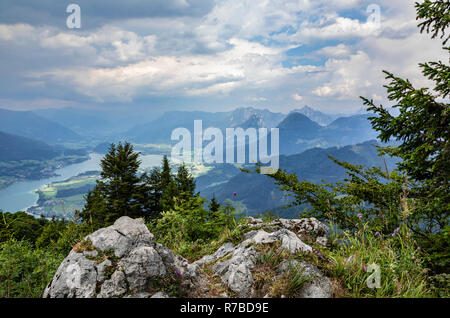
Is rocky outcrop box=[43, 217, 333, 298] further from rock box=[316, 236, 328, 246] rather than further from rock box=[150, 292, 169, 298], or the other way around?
rock box=[316, 236, 328, 246]

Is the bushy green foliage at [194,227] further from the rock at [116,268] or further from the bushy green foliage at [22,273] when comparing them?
the bushy green foliage at [22,273]

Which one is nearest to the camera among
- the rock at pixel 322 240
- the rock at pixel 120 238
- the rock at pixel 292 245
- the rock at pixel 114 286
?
the rock at pixel 114 286

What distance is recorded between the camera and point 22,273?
3.73 m

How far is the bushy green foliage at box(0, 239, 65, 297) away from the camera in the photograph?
10.8ft

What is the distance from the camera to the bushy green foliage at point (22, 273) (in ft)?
10.8

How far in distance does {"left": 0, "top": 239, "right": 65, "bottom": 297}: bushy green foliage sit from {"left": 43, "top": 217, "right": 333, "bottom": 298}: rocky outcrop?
1.46 feet

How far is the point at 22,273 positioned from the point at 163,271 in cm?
241

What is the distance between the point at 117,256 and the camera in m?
3.47

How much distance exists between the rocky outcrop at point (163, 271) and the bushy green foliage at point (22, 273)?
0.44 metres

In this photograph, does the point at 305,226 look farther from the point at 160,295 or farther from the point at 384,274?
the point at 160,295

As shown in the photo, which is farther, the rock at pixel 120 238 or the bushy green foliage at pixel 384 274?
the rock at pixel 120 238

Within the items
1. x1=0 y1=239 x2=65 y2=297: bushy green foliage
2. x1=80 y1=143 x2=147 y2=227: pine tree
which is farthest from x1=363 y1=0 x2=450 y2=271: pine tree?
x1=80 y1=143 x2=147 y2=227: pine tree

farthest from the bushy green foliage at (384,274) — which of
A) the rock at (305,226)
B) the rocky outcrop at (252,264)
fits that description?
the rock at (305,226)

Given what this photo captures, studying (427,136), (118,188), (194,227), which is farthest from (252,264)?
(118,188)
